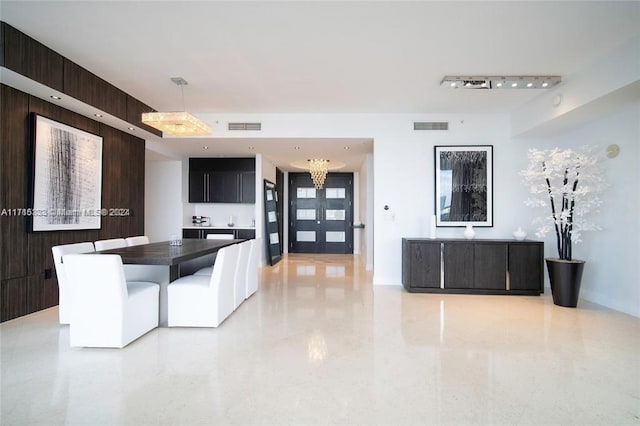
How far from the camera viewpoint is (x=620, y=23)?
3.12 meters

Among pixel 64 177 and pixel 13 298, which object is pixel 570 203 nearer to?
pixel 64 177

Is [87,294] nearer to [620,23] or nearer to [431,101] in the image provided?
[431,101]

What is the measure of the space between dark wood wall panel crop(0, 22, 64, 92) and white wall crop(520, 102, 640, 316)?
7.00 m

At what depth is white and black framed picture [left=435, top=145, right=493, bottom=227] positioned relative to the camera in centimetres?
582

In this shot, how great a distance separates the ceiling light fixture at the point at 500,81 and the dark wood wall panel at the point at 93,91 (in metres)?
4.63

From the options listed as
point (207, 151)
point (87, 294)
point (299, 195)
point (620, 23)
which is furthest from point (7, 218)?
point (299, 195)

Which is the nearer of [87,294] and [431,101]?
[87,294]

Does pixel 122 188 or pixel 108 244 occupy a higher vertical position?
pixel 122 188

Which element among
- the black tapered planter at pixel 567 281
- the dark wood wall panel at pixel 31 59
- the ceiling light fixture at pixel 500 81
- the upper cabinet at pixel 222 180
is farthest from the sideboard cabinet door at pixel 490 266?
the dark wood wall panel at pixel 31 59

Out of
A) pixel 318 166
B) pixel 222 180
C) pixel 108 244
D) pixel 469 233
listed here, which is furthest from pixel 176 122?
pixel 469 233

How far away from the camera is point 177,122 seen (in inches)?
159

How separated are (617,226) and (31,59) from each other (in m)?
7.33

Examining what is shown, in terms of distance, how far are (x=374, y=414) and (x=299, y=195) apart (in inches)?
355

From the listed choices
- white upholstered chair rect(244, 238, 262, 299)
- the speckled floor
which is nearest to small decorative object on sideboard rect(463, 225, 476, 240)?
the speckled floor
